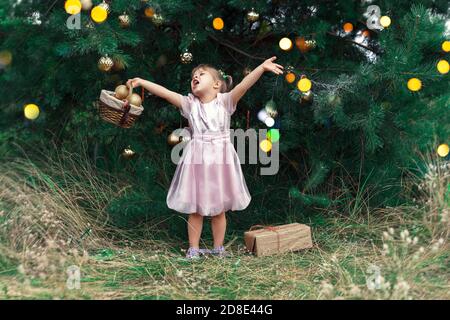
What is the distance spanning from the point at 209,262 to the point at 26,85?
1288 millimetres

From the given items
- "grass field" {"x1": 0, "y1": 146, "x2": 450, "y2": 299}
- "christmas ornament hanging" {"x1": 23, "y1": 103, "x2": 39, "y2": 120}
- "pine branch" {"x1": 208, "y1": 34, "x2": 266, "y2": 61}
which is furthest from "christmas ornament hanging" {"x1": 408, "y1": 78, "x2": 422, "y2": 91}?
"christmas ornament hanging" {"x1": 23, "y1": 103, "x2": 39, "y2": 120}

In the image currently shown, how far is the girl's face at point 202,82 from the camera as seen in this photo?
7.41 ft

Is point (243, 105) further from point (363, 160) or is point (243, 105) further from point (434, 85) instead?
point (434, 85)

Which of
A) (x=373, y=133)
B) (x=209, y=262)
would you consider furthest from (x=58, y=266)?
(x=373, y=133)

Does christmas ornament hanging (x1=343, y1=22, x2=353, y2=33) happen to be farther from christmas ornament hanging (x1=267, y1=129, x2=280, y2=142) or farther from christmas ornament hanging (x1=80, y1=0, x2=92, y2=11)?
christmas ornament hanging (x1=80, y1=0, x2=92, y2=11)

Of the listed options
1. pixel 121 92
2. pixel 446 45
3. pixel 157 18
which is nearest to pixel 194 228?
pixel 121 92

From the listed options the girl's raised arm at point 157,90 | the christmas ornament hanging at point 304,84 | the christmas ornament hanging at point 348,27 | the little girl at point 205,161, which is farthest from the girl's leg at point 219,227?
the christmas ornament hanging at point 348,27

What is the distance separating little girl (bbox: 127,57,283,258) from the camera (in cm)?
224

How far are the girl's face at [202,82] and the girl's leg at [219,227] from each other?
1.76 ft

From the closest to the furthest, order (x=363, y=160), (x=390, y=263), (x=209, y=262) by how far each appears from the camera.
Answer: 1. (x=390, y=263)
2. (x=209, y=262)
3. (x=363, y=160)

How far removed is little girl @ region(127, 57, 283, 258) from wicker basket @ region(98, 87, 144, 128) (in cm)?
15

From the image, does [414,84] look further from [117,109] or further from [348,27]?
[117,109]

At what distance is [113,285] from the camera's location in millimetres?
1901

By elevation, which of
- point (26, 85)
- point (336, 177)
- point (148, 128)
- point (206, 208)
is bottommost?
point (206, 208)
